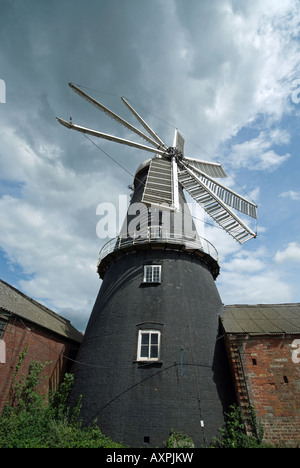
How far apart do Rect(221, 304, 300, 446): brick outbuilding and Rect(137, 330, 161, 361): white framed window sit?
321 centimetres

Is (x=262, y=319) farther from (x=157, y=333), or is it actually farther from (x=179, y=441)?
(x=179, y=441)

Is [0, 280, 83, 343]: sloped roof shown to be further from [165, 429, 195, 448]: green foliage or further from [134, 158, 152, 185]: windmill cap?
[134, 158, 152, 185]: windmill cap

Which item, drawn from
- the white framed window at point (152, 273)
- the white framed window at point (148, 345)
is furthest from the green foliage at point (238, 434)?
the white framed window at point (152, 273)

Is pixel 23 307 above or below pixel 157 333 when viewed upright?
above

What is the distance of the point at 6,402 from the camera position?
10.7 m

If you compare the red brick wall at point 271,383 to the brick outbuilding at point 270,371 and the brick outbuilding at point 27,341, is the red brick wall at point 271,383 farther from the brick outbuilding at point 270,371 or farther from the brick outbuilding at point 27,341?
the brick outbuilding at point 27,341

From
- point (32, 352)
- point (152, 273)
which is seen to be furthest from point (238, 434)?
point (32, 352)

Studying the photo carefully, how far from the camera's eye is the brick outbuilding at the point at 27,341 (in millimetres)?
11367

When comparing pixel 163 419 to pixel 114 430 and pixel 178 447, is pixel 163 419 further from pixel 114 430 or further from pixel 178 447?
pixel 114 430

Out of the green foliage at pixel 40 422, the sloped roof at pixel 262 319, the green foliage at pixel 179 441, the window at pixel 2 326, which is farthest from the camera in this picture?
the window at pixel 2 326

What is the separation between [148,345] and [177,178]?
10913mm

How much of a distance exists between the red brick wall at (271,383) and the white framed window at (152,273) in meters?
4.46

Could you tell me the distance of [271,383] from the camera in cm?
1011
